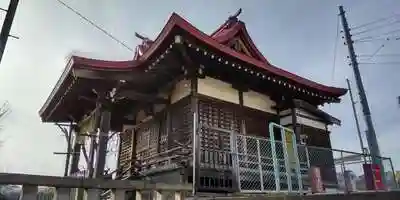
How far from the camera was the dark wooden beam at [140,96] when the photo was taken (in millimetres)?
8594

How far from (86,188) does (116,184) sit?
0.44 metres

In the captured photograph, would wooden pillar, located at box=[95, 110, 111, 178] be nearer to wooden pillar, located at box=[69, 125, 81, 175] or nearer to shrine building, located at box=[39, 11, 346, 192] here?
shrine building, located at box=[39, 11, 346, 192]

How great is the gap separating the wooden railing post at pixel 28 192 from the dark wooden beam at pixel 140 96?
471 centimetres

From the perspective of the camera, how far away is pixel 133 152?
11.2 m

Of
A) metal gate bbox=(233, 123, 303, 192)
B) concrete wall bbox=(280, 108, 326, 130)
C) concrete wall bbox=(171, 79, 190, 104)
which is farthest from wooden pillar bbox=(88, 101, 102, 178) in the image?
concrete wall bbox=(280, 108, 326, 130)

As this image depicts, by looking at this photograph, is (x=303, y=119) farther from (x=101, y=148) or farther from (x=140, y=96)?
(x=101, y=148)

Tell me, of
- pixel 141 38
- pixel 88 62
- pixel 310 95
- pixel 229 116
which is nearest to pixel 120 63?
pixel 88 62

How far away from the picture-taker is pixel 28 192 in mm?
3988

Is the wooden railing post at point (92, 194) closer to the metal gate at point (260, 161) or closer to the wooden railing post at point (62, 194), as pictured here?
the wooden railing post at point (62, 194)

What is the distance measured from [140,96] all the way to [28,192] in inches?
201

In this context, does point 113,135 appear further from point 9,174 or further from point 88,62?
point 9,174

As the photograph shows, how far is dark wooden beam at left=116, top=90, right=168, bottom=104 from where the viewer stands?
338 inches

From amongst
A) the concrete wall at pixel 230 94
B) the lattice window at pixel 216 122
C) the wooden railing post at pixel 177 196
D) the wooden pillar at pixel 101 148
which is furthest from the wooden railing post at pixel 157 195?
the concrete wall at pixel 230 94

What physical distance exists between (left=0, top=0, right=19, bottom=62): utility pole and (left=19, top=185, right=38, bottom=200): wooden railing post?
3.83 meters
